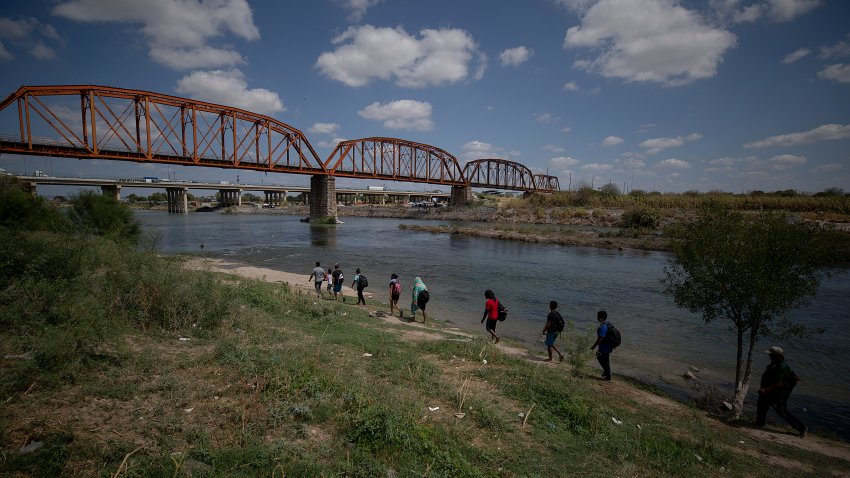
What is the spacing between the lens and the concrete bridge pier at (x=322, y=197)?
8075 cm

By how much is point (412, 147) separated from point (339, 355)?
105715 millimetres

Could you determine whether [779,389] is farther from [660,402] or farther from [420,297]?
[420,297]

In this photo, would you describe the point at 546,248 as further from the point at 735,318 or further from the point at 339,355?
the point at 339,355

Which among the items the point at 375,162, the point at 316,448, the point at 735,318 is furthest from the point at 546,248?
the point at 375,162

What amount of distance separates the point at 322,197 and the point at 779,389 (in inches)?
3179

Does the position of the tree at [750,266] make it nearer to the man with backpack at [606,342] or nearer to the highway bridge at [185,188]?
the man with backpack at [606,342]

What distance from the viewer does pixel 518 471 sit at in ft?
19.0

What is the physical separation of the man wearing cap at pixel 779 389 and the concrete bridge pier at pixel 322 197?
7657cm

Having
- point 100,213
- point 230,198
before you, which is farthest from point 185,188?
point 100,213

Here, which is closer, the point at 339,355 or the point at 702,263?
the point at 339,355

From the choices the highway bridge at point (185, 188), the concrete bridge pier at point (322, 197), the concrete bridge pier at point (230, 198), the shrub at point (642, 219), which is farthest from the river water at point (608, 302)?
the concrete bridge pier at point (230, 198)

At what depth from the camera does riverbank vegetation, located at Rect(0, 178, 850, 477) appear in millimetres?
5223

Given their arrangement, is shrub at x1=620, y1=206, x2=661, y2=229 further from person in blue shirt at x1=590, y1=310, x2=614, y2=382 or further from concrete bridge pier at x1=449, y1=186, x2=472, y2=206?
concrete bridge pier at x1=449, y1=186, x2=472, y2=206

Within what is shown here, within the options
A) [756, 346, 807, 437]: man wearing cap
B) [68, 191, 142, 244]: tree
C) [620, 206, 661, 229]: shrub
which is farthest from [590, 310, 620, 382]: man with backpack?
[620, 206, 661, 229]: shrub
